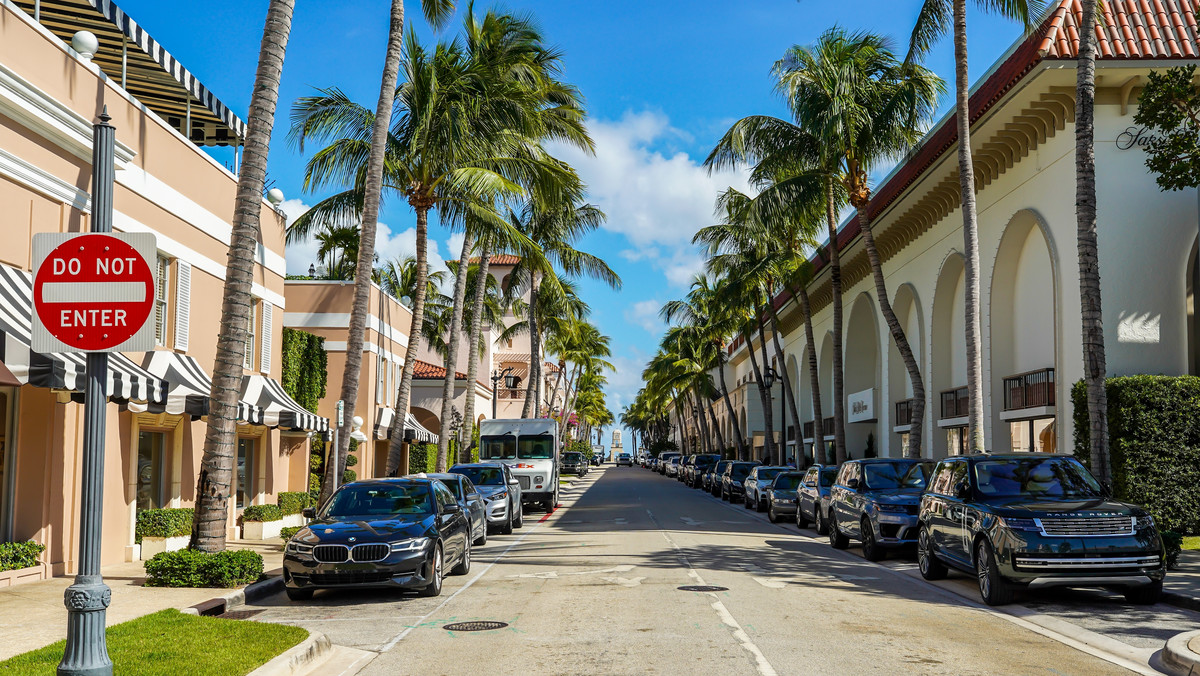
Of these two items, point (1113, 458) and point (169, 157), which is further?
point (1113, 458)

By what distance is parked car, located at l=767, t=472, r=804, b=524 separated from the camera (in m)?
27.5

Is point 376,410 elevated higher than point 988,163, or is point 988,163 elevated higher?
point 988,163

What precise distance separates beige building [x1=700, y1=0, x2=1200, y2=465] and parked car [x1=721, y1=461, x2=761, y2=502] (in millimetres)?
6345

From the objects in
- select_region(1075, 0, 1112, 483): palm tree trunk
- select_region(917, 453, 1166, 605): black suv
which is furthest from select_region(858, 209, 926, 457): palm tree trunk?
select_region(917, 453, 1166, 605): black suv

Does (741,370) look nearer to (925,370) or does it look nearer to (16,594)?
(925,370)

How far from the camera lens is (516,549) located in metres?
20.7

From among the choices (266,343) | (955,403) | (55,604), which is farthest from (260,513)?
(955,403)

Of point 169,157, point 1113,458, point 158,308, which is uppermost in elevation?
point 169,157

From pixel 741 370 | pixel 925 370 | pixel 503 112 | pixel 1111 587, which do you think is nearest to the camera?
pixel 1111 587

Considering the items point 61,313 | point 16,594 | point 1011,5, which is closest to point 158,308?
point 16,594

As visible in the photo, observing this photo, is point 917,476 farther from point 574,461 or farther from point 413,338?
point 574,461

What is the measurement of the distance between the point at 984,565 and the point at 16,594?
11984 millimetres

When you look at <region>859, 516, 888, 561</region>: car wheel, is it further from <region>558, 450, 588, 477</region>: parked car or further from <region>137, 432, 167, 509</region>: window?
<region>558, 450, 588, 477</region>: parked car

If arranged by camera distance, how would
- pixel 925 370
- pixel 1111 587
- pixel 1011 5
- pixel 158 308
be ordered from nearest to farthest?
pixel 1111 587 → pixel 158 308 → pixel 1011 5 → pixel 925 370
